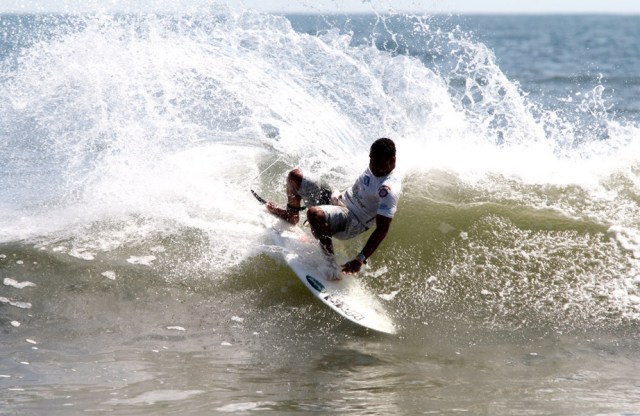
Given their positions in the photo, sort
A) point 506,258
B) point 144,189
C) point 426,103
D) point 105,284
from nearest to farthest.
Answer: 1. point 105,284
2. point 506,258
3. point 144,189
4. point 426,103

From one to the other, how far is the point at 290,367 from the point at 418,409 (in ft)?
3.97

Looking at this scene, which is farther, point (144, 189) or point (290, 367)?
point (144, 189)

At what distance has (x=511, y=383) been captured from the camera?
591 cm

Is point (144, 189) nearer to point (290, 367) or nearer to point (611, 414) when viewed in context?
point (290, 367)

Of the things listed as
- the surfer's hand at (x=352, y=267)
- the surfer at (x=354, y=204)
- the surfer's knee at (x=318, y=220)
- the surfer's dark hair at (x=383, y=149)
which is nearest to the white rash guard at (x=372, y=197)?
the surfer at (x=354, y=204)

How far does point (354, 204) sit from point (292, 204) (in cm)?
77

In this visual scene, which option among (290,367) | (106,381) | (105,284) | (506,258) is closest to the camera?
(106,381)

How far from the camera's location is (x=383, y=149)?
6695mm

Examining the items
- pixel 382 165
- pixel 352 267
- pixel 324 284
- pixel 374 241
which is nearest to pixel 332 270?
pixel 324 284

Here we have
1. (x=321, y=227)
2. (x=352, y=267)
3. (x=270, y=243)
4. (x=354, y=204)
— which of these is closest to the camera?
(x=352, y=267)

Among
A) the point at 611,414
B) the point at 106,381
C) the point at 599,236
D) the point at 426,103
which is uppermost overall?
the point at 426,103

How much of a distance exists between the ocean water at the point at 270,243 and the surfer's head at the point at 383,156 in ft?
4.27

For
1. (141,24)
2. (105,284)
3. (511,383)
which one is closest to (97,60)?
(141,24)

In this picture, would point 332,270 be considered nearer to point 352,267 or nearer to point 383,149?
point 352,267
